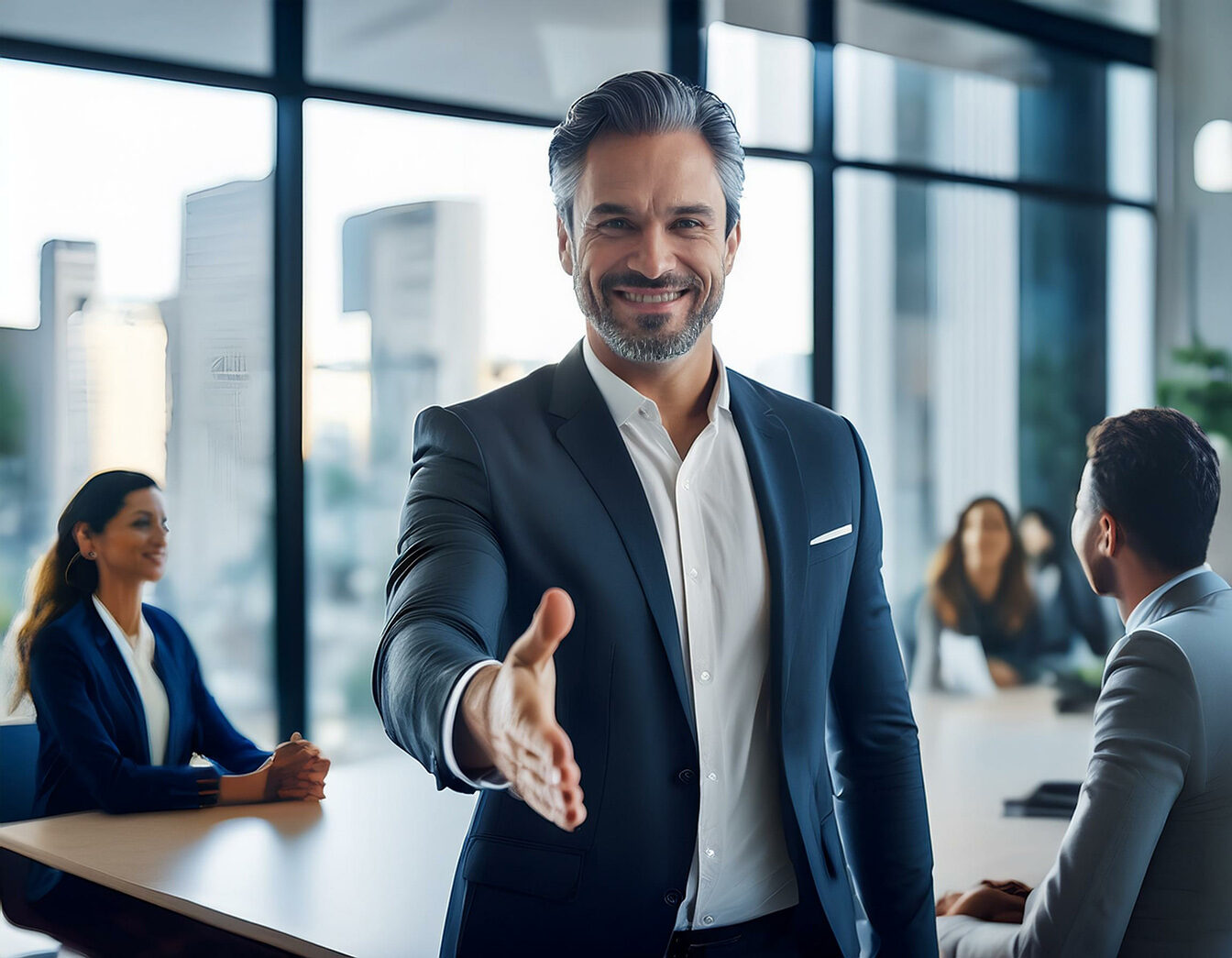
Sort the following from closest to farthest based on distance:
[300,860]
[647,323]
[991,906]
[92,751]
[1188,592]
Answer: [647,323]
[1188,592]
[991,906]
[300,860]
[92,751]

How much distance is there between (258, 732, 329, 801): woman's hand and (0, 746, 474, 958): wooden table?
0.13 feet

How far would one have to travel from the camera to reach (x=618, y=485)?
1.31 metres

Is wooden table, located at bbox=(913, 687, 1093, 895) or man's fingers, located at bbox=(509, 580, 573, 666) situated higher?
man's fingers, located at bbox=(509, 580, 573, 666)

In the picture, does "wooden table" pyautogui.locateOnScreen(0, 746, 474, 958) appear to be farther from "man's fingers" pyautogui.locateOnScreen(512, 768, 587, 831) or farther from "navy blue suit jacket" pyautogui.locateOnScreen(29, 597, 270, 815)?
"man's fingers" pyautogui.locateOnScreen(512, 768, 587, 831)

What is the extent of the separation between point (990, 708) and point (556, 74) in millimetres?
3604

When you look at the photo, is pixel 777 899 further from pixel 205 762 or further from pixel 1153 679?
pixel 205 762

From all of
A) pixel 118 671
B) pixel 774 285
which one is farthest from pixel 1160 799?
pixel 774 285

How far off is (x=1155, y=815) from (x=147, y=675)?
256 cm

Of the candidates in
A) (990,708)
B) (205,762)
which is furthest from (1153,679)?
(990,708)

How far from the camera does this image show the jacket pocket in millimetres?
1263

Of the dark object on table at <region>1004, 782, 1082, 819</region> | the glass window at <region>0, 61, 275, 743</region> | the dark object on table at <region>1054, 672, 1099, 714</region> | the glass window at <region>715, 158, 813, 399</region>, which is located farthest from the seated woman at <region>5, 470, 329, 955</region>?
the dark object on table at <region>1054, 672, 1099, 714</region>

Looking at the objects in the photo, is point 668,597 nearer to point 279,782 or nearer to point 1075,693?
point 279,782

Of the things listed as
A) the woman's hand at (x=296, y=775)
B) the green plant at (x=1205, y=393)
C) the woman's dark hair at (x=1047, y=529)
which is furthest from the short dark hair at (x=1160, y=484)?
the woman's dark hair at (x=1047, y=529)

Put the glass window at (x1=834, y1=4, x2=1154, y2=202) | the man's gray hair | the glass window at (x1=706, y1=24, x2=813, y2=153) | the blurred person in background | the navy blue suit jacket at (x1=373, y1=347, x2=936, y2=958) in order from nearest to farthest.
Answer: the navy blue suit jacket at (x1=373, y1=347, x2=936, y2=958)
the man's gray hair
the glass window at (x1=706, y1=24, x2=813, y2=153)
the glass window at (x1=834, y1=4, x2=1154, y2=202)
the blurred person in background
